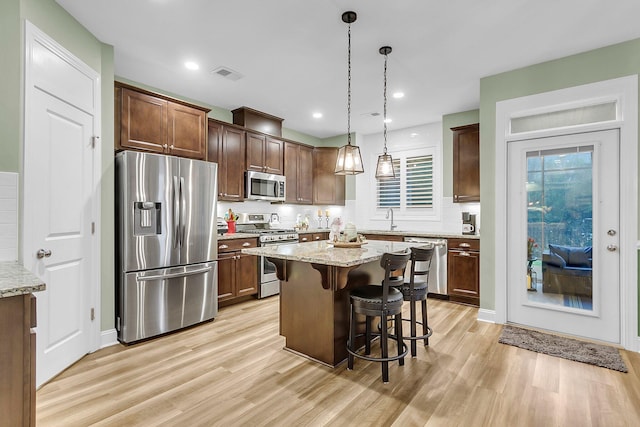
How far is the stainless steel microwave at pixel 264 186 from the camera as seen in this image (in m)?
4.80

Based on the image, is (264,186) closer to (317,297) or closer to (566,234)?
(317,297)

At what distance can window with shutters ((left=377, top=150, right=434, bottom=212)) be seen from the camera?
18.3 ft

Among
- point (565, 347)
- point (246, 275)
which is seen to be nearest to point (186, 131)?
point (246, 275)

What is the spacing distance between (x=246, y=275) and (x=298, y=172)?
2.22 metres

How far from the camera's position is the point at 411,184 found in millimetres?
5785

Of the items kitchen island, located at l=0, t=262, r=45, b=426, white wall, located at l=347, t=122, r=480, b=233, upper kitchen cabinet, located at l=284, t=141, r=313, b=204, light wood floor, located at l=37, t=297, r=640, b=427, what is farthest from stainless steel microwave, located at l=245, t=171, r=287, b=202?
kitchen island, located at l=0, t=262, r=45, b=426

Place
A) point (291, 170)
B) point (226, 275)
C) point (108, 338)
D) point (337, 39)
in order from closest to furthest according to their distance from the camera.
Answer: point (337, 39), point (108, 338), point (226, 275), point (291, 170)

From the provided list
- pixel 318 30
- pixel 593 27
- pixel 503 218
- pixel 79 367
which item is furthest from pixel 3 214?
pixel 593 27

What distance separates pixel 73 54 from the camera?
102 inches

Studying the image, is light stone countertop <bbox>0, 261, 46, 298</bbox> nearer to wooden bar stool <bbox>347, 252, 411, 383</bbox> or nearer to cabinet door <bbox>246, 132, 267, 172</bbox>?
wooden bar stool <bbox>347, 252, 411, 383</bbox>

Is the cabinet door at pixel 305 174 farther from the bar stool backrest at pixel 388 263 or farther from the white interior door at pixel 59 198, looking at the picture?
the bar stool backrest at pixel 388 263

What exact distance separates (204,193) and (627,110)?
4.28 meters

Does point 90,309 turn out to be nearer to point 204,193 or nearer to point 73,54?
point 204,193

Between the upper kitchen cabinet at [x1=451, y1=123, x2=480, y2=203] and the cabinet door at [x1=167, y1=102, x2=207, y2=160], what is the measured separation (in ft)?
11.5
